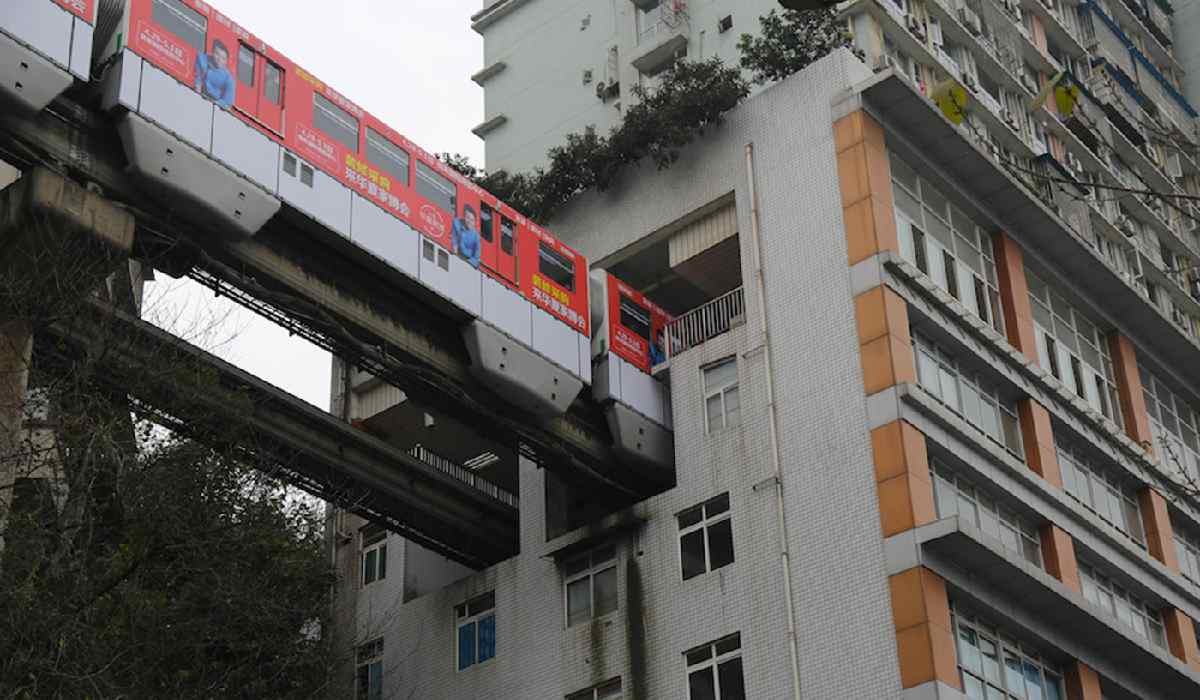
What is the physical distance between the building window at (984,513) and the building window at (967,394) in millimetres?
1343

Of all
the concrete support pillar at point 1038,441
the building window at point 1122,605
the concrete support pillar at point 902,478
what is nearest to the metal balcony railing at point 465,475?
the concrete support pillar at point 902,478

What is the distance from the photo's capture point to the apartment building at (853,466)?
28.4 metres

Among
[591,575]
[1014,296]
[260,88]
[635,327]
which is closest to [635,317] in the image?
[635,327]

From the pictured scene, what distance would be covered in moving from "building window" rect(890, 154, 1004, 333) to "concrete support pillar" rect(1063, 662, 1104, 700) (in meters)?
6.73

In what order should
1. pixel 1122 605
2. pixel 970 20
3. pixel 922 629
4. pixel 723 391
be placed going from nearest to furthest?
pixel 922 629 < pixel 723 391 < pixel 1122 605 < pixel 970 20

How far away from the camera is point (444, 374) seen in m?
28.8

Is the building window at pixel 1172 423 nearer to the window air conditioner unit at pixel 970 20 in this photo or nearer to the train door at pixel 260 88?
the window air conditioner unit at pixel 970 20

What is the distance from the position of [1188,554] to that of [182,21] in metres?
23.8

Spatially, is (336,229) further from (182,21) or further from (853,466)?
(853,466)

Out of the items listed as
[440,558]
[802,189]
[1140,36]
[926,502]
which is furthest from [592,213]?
[1140,36]

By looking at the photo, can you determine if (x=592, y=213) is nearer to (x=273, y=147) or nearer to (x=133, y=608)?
(x=273, y=147)

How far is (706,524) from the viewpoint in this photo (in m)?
30.5

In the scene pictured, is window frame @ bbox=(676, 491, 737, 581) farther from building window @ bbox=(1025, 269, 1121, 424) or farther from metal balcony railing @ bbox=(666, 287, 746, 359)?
building window @ bbox=(1025, 269, 1121, 424)

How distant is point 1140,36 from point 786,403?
29.7 m
